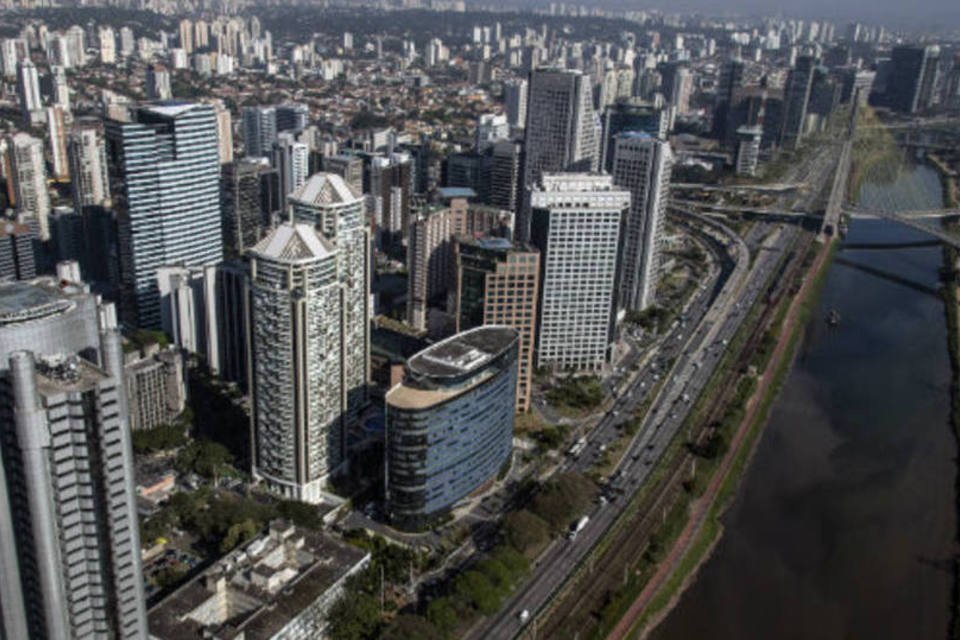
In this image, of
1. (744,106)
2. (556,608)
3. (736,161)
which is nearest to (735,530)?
(556,608)

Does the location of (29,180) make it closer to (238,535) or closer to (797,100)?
(238,535)

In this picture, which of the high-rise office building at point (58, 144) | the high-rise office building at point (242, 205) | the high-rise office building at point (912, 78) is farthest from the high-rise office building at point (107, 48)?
the high-rise office building at point (912, 78)


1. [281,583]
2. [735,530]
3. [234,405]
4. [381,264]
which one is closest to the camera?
[281,583]

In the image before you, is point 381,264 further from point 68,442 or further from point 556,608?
point 68,442

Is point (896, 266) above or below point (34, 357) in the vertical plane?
below

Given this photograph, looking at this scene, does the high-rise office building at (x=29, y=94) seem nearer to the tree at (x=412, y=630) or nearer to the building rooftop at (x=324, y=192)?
the building rooftop at (x=324, y=192)

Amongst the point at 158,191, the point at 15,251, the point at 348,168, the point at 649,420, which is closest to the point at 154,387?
the point at 158,191

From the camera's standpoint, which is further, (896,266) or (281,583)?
(896,266)
